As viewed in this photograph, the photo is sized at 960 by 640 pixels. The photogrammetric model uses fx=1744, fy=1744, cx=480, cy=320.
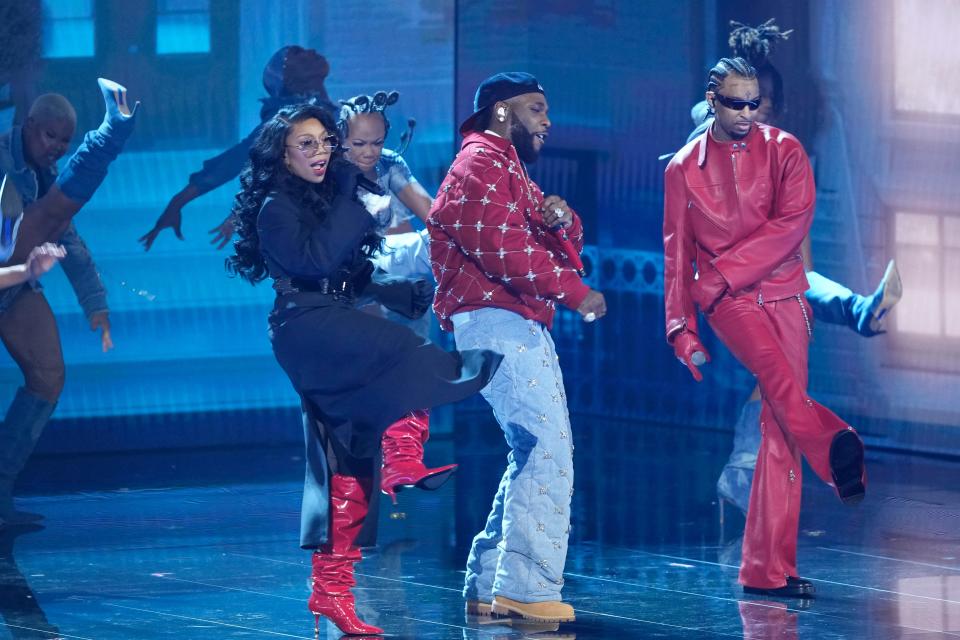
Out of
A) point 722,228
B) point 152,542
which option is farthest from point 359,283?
point 152,542

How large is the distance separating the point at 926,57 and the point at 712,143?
2.91m

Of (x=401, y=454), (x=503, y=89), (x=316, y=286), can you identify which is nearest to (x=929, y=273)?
→ (x=401, y=454)

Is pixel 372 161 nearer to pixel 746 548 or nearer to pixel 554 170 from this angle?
pixel 746 548

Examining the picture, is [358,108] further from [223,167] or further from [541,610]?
[223,167]

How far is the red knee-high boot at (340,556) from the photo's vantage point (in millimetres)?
5277

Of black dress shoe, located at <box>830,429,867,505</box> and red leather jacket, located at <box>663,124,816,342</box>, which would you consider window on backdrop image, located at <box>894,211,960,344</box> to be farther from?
black dress shoe, located at <box>830,429,867,505</box>

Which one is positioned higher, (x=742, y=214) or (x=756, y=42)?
(x=756, y=42)

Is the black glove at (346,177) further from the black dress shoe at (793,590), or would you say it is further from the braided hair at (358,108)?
the black dress shoe at (793,590)

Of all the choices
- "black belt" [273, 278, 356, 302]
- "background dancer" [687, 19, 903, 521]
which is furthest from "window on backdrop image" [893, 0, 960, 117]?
"black belt" [273, 278, 356, 302]

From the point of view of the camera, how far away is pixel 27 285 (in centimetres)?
737

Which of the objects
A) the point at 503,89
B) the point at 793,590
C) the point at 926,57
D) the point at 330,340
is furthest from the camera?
the point at 926,57

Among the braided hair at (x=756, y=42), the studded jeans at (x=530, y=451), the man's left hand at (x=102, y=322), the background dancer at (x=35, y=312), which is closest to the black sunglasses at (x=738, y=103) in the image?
the studded jeans at (x=530, y=451)

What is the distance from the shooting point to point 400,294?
5410mm

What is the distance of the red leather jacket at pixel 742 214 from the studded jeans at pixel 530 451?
2.52 ft
